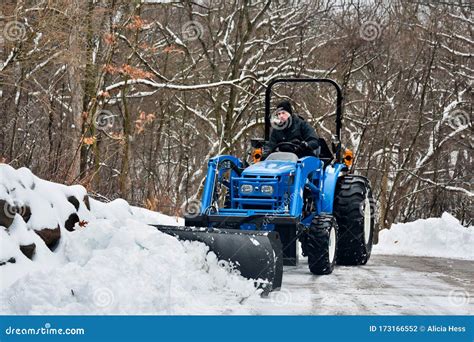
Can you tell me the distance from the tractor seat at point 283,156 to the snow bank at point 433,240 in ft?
15.5

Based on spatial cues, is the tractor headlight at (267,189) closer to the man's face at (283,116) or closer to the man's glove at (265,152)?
the man's glove at (265,152)

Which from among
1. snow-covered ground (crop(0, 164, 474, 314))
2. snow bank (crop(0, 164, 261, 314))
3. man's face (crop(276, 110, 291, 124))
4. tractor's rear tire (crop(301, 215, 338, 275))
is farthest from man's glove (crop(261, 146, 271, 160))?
snow bank (crop(0, 164, 261, 314))

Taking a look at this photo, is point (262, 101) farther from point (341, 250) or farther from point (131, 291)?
point (131, 291)

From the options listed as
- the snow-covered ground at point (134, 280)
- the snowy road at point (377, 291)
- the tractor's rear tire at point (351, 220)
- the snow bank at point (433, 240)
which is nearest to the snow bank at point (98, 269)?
the snow-covered ground at point (134, 280)

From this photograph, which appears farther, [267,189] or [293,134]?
[293,134]

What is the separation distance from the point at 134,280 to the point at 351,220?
507 cm

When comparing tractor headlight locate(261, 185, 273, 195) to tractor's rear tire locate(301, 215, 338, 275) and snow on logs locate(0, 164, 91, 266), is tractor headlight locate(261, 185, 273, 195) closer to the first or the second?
tractor's rear tire locate(301, 215, 338, 275)

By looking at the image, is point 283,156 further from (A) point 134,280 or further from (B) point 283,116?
(A) point 134,280

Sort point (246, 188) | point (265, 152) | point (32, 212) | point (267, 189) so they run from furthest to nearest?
1. point (265, 152)
2. point (246, 188)
3. point (267, 189)
4. point (32, 212)

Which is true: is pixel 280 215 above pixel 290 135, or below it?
below

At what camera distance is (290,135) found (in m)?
10.8

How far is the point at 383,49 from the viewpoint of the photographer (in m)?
25.1

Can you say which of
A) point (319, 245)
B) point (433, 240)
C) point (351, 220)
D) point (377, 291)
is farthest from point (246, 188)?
point (433, 240)
